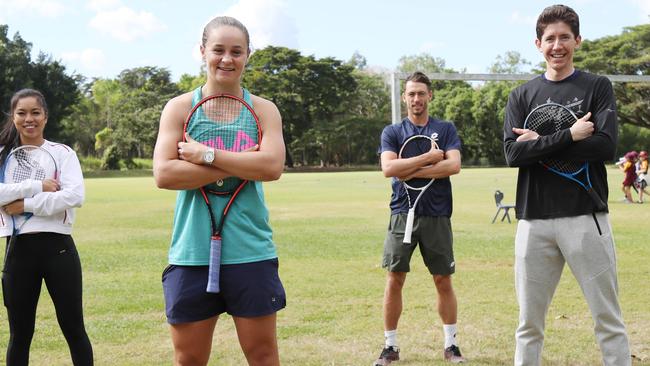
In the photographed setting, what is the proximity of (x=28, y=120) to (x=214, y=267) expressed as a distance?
2.21m

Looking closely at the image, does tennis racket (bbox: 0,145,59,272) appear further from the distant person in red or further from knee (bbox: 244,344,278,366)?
the distant person in red

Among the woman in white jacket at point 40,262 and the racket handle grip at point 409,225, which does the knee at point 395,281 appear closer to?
the racket handle grip at point 409,225

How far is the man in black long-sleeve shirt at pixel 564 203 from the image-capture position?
13.2 feet

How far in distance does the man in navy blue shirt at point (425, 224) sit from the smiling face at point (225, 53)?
2.56 metres

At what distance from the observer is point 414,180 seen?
5.72 m

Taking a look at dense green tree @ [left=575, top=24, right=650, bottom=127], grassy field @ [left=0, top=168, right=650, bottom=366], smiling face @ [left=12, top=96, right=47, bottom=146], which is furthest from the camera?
dense green tree @ [left=575, top=24, right=650, bottom=127]

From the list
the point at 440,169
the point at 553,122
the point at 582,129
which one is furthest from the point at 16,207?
the point at 582,129

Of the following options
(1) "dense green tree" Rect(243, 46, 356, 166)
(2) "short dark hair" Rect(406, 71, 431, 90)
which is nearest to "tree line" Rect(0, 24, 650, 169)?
(1) "dense green tree" Rect(243, 46, 356, 166)

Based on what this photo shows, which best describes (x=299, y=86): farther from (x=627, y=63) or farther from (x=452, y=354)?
(x=452, y=354)

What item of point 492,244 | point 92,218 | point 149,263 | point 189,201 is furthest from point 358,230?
point 189,201

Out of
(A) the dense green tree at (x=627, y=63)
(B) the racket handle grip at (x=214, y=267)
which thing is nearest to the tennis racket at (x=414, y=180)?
(B) the racket handle grip at (x=214, y=267)

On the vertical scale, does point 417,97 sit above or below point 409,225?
above

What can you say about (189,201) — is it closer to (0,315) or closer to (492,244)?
(0,315)

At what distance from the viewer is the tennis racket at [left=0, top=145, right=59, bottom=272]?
4543 millimetres
